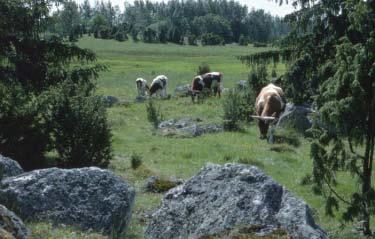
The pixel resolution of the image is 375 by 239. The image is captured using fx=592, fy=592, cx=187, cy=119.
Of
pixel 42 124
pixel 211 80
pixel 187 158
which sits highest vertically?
pixel 42 124

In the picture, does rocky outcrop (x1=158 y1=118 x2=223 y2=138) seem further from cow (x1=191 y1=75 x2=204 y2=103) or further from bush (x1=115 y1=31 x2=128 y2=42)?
bush (x1=115 y1=31 x2=128 y2=42)

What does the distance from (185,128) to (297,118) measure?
15.6ft

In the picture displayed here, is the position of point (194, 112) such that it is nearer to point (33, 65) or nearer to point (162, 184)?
point (33, 65)

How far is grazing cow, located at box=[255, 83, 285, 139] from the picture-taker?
23312 mm

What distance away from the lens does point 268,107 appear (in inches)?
977

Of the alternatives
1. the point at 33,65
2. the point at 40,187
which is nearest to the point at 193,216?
the point at 40,187

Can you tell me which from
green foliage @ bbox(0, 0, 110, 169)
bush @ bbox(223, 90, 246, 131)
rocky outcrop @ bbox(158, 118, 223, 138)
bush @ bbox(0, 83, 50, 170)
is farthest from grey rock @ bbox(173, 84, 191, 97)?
bush @ bbox(0, 83, 50, 170)

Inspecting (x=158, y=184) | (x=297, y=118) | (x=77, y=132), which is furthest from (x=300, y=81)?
(x=158, y=184)

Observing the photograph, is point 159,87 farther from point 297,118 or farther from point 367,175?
point 367,175

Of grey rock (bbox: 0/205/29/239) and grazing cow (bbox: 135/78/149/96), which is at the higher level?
grey rock (bbox: 0/205/29/239)

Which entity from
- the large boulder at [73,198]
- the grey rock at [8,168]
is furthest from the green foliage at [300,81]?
the large boulder at [73,198]

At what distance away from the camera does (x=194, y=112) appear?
30.7m

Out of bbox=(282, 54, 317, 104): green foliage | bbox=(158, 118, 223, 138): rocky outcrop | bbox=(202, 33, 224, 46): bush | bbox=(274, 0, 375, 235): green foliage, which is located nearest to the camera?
bbox=(274, 0, 375, 235): green foliage

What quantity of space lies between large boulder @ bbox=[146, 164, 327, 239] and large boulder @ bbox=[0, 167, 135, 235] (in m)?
0.57
